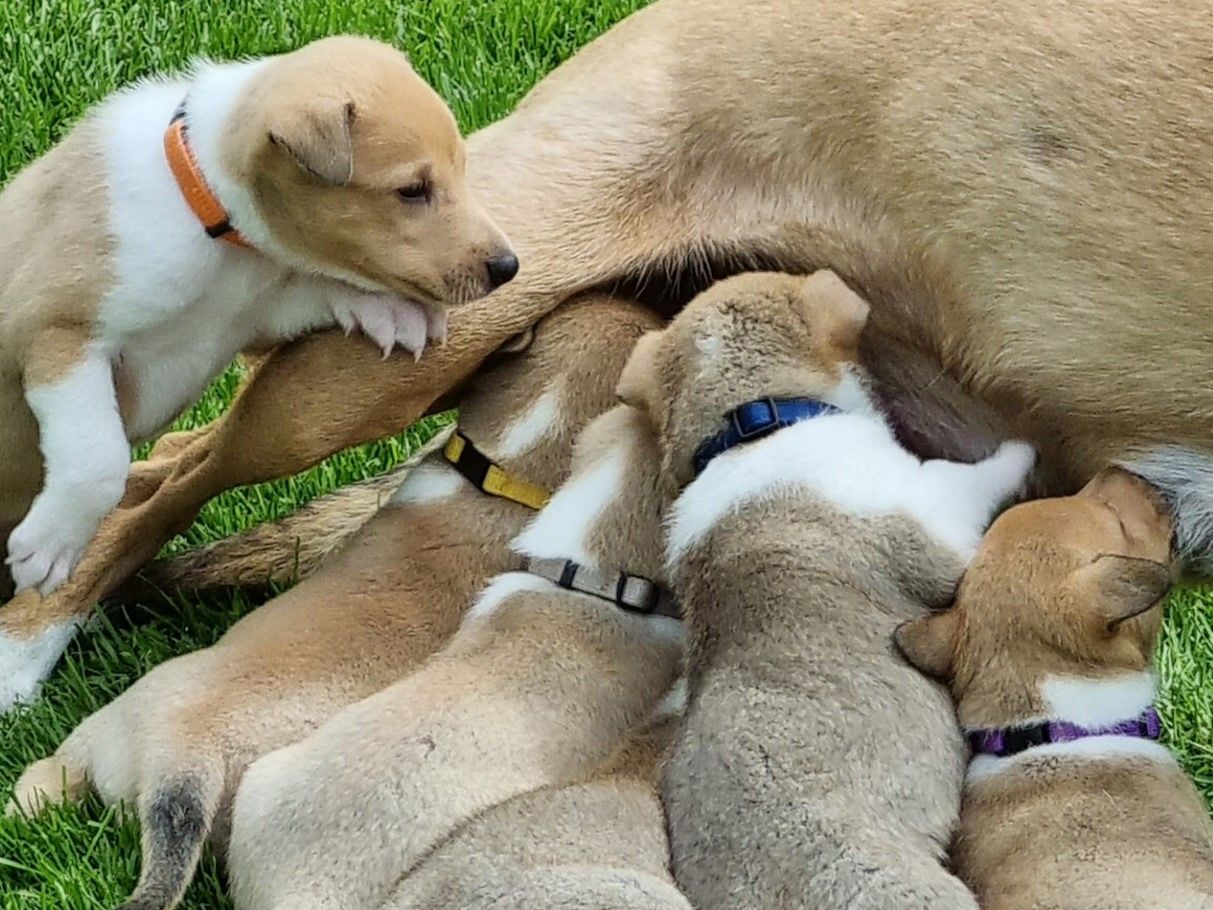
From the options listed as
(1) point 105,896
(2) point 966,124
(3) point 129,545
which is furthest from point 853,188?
(1) point 105,896

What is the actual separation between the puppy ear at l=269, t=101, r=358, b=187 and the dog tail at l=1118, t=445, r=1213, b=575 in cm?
129

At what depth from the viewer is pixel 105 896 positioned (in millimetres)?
2783

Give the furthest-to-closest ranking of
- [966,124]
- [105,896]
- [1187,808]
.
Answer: [966,124] < [105,896] < [1187,808]

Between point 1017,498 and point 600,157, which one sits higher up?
point 600,157

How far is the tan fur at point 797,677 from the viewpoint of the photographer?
239 centimetres

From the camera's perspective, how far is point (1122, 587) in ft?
8.20

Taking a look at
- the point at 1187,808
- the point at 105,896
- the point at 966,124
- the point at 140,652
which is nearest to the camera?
the point at 1187,808

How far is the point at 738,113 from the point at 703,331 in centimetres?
46

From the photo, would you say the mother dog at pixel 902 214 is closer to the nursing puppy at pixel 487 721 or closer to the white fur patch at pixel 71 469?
the white fur patch at pixel 71 469

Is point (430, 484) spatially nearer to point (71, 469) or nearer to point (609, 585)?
point (609, 585)

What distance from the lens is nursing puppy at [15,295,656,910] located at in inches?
105

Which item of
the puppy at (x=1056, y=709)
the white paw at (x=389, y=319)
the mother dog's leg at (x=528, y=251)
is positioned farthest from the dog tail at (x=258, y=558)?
the puppy at (x=1056, y=709)

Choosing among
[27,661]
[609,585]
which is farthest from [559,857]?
[27,661]

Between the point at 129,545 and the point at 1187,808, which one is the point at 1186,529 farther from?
the point at 129,545
